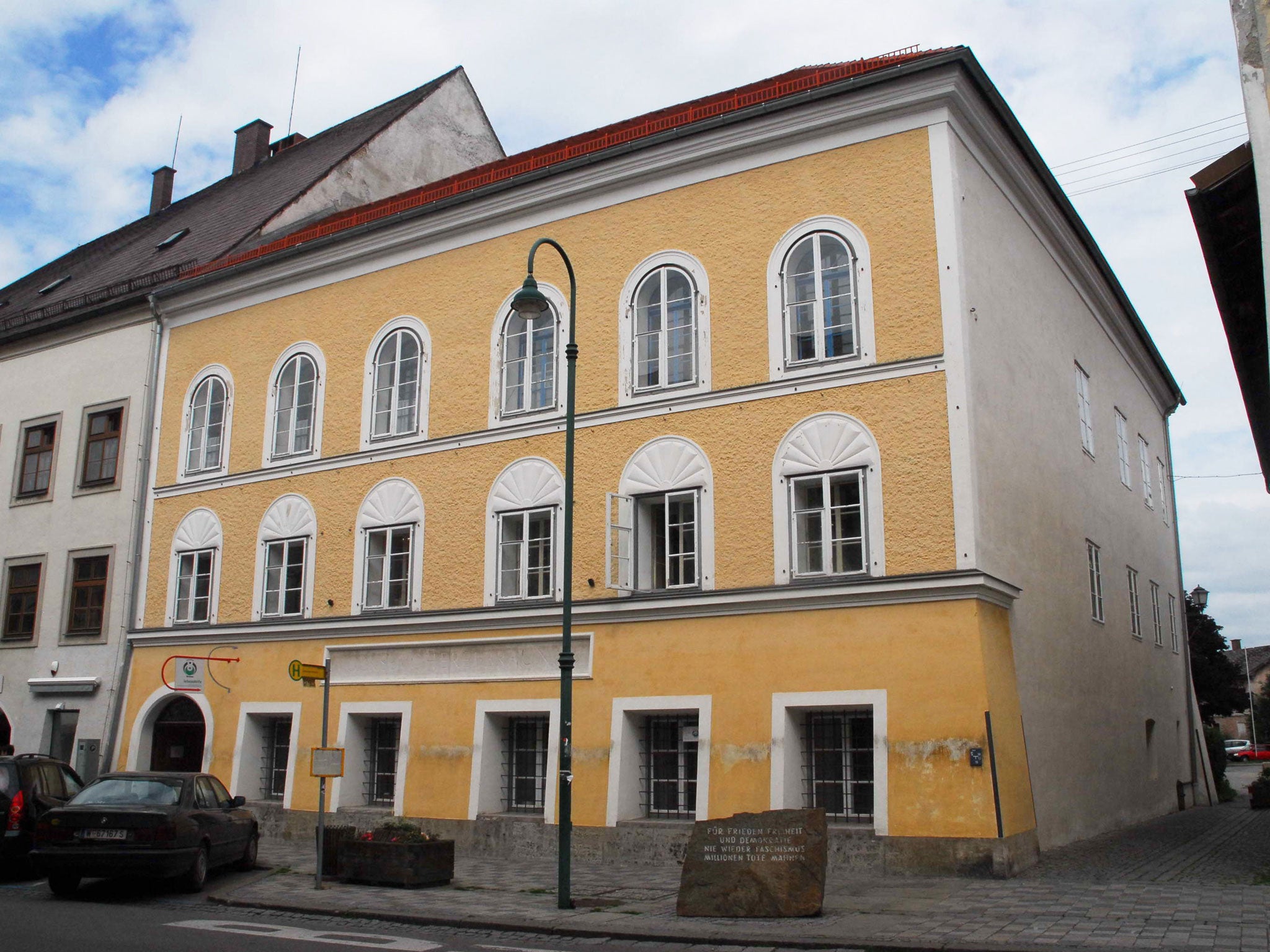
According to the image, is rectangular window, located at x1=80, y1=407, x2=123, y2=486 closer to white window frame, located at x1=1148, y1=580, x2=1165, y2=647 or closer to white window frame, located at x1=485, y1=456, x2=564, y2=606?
white window frame, located at x1=485, y1=456, x2=564, y2=606

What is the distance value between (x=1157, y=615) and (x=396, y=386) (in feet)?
57.2

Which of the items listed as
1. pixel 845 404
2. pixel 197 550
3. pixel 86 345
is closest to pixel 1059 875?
pixel 845 404

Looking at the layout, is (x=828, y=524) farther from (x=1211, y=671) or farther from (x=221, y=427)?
(x=1211, y=671)

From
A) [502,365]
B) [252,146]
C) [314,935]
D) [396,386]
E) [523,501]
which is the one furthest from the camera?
[252,146]

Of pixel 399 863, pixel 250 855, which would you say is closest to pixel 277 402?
pixel 250 855

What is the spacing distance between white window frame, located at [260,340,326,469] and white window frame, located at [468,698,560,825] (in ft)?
20.2

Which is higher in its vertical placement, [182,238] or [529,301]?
[182,238]

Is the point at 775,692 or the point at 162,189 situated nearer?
the point at 775,692

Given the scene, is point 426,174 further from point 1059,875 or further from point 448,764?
point 1059,875

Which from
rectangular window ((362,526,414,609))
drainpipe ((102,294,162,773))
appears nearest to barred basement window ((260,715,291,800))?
rectangular window ((362,526,414,609))

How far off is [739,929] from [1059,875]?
5.12m

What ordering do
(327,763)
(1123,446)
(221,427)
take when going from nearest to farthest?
(327,763) → (221,427) → (1123,446)

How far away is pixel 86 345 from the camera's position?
85.7 ft

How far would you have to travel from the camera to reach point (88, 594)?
80.2 feet
